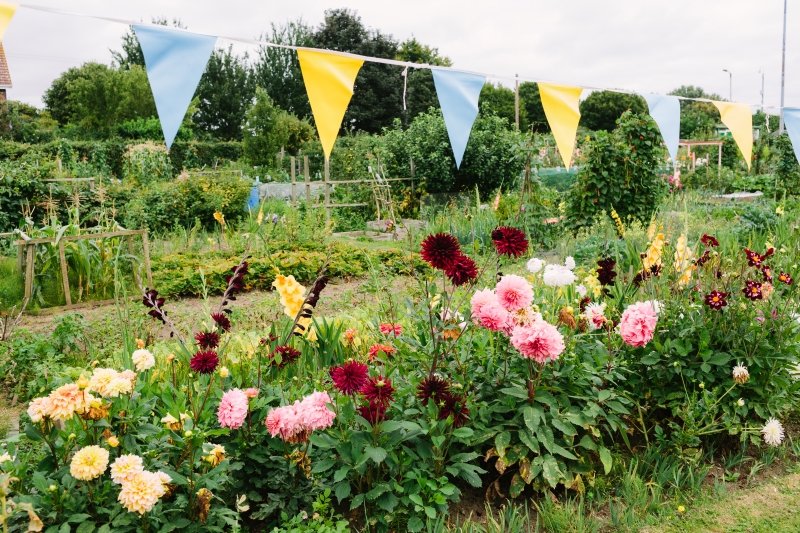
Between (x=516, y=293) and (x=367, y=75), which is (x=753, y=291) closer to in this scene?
(x=516, y=293)

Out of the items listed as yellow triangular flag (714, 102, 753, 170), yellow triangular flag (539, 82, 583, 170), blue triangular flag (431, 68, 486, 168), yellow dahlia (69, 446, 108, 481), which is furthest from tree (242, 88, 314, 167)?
yellow dahlia (69, 446, 108, 481)

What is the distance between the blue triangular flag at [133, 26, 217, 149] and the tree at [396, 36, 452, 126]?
25.2 meters

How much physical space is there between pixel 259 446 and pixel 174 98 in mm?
1473

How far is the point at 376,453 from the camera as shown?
1849mm

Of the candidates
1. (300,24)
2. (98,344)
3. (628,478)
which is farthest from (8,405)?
(300,24)

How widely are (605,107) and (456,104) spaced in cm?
3804

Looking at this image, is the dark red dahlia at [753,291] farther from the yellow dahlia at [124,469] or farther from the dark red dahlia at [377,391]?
the yellow dahlia at [124,469]

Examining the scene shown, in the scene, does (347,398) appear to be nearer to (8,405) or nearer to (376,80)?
(8,405)

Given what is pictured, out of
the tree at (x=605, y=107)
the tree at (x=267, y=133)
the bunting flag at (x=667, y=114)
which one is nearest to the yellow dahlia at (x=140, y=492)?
the bunting flag at (x=667, y=114)

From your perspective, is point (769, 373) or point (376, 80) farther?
point (376, 80)

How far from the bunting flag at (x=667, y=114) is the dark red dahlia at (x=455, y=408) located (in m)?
2.69

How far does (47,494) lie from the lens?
1.68 m

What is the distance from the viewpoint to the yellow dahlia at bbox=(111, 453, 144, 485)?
156cm

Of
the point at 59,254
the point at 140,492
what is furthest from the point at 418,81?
the point at 140,492
